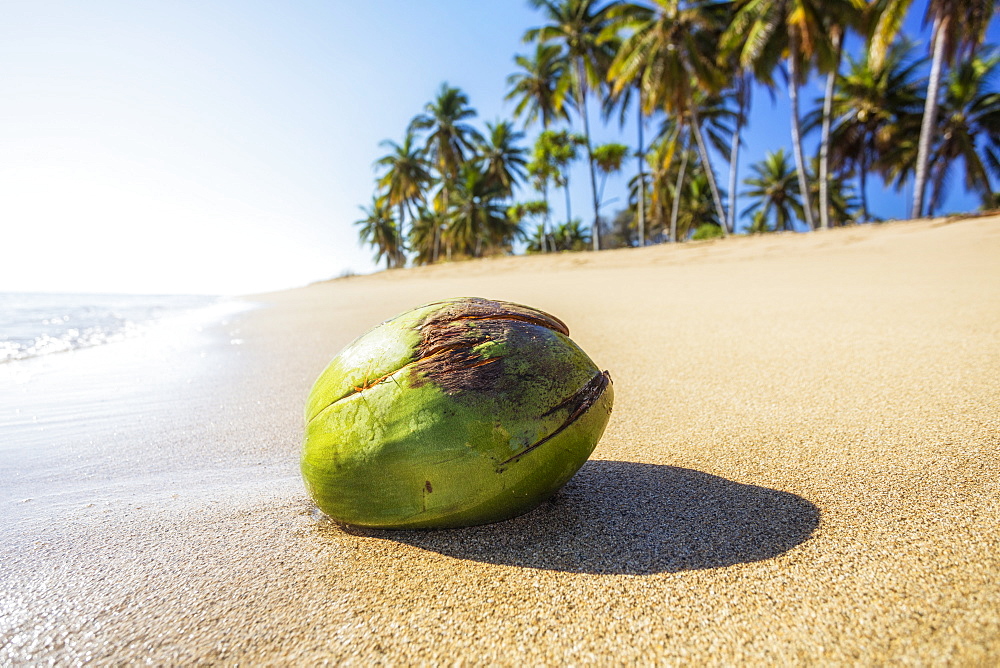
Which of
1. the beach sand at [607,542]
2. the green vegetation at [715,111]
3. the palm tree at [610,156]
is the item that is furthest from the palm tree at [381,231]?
the beach sand at [607,542]

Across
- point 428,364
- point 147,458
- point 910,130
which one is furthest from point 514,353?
point 910,130

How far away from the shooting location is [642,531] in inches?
41.5

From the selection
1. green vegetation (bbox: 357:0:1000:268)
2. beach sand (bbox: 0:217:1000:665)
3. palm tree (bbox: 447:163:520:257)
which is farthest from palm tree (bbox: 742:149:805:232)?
beach sand (bbox: 0:217:1000:665)

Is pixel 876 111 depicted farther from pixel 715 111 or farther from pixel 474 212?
pixel 474 212

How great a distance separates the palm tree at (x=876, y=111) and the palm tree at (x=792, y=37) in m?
6.95

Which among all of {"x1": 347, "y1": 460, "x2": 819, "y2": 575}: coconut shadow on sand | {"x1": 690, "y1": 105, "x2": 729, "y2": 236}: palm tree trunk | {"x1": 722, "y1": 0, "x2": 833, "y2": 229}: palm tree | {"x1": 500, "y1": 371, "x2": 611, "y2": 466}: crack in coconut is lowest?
{"x1": 347, "y1": 460, "x2": 819, "y2": 575}: coconut shadow on sand

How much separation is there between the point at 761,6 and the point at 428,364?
22844 mm

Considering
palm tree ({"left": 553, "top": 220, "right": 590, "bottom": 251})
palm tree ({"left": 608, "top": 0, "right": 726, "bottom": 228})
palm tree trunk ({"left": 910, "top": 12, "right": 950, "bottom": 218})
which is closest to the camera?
palm tree trunk ({"left": 910, "top": 12, "right": 950, "bottom": 218})

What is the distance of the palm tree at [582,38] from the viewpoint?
24.9 metres

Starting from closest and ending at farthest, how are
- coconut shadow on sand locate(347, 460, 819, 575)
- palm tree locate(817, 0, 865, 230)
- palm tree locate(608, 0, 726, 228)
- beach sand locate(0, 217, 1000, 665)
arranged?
1. beach sand locate(0, 217, 1000, 665)
2. coconut shadow on sand locate(347, 460, 819, 575)
3. palm tree locate(817, 0, 865, 230)
4. palm tree locate(608, 0, 726, 228)

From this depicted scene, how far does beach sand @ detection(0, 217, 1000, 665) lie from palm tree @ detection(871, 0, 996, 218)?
1676 cm

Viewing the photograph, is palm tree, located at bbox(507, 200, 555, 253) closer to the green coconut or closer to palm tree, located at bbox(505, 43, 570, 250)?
palm tree, located at bbox(505, 43, 570, 250)

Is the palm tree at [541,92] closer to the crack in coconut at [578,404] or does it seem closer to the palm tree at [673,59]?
the palm tree at [673,59]

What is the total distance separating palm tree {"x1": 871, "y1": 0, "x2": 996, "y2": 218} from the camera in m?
14.6
